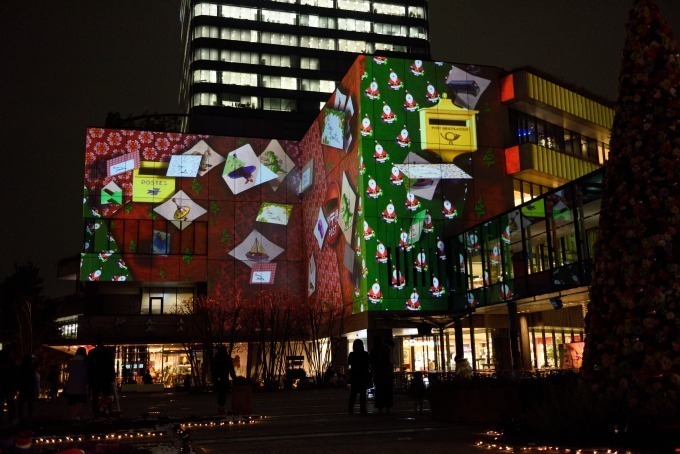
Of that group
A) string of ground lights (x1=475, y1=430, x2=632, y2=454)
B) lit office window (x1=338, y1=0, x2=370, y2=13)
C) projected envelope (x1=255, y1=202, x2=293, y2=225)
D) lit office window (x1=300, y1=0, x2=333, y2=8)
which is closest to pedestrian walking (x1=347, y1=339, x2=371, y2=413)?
string of ground lights (x1=475, y1=430, x2=632, y2=454)

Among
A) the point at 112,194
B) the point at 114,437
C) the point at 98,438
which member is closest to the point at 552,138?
the point at 112,194

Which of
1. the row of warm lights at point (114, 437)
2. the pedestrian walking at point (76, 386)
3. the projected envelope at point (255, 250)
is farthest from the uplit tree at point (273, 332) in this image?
the row of warm lights at point (114, 437)

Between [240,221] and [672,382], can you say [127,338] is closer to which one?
[240,221]

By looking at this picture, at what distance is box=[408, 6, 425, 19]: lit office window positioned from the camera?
102 metres

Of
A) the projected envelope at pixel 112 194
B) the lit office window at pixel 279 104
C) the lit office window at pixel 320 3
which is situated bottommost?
the projected envelope at pixel 112 194

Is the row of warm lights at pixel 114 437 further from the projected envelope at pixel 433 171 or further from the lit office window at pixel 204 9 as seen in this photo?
the lit office window at pixel 204 9

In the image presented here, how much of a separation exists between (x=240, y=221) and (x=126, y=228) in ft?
26.3

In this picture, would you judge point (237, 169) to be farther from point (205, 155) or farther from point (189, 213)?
point (189, 213)

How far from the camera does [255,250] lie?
5359cm

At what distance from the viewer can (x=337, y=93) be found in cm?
4678

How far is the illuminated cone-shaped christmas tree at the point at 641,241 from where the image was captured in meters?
8.52

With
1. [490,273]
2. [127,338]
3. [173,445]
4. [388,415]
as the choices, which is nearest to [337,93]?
[490,273]

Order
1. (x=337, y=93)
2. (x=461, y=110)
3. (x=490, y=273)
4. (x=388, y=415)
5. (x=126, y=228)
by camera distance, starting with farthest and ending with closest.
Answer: (x=126, y=228) → (x=337, y=93) → (x=461, y=110) → (x=490, y=273) → (x=388, y=415)

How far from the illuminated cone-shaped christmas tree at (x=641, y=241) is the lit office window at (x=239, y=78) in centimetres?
8235
